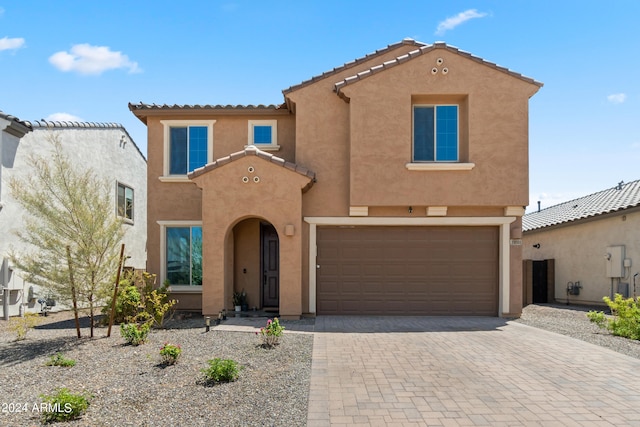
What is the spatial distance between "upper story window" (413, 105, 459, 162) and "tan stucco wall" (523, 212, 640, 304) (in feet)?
25.4

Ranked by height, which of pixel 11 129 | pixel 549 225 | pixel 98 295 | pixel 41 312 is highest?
pixel 11 129

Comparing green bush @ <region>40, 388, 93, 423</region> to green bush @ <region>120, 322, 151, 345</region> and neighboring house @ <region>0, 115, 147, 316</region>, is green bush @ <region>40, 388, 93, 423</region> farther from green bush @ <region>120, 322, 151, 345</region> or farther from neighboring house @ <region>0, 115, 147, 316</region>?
neighboring house @ <region>0, 115, 147, 316</region>

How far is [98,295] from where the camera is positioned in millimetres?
9203

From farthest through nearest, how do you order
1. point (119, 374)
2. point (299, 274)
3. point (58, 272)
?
1. point (299, 274)
2. point (58, 272)
3. point (119, 374)

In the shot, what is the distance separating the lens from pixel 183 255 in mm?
13328

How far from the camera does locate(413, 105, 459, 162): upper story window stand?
1248cm

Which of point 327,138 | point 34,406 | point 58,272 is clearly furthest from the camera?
point 327,138

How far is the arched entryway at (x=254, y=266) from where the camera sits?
13.2 m

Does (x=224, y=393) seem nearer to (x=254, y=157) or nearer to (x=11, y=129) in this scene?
(x=254, y=157)

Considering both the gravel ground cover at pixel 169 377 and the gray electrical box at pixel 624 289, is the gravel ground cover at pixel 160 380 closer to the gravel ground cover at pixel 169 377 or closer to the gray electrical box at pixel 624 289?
the gravel ground cover at pixel 169 377

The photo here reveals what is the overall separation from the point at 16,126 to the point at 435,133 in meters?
12.5

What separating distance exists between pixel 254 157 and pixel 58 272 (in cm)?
525

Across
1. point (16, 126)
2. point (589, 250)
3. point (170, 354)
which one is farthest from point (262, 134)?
point (589, 250)

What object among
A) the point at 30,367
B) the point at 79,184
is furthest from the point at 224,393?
the point at 79,184
